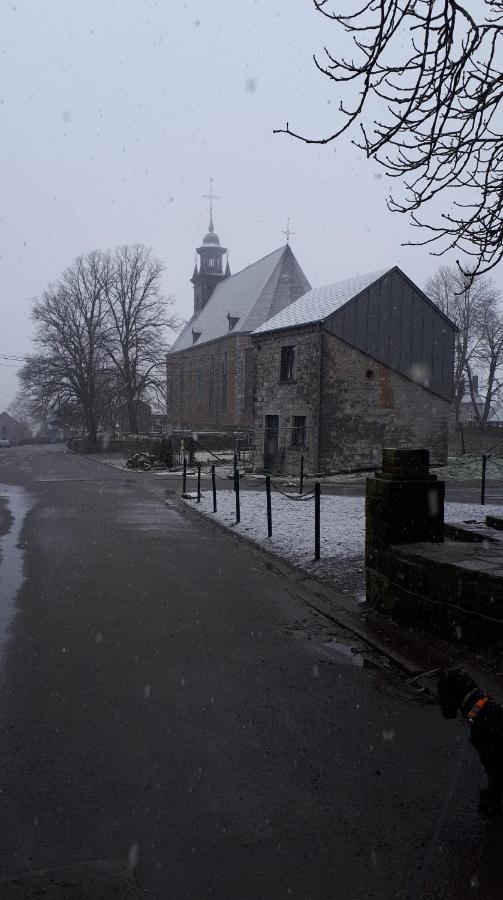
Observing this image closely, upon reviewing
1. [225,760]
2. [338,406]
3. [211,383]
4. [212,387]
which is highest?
[211,383]

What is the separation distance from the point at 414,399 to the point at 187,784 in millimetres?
Answer: 26128

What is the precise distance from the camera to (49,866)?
Answer: 107 inches

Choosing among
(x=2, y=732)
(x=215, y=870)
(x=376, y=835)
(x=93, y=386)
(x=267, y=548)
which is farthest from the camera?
(x=93, y=386)

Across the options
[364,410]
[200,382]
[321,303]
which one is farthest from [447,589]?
[200,382]

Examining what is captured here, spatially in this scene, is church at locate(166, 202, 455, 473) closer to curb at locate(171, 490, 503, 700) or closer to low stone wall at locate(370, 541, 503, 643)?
curb at locate(171, 490, 503, 700)

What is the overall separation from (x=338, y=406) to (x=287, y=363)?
3.38 metres

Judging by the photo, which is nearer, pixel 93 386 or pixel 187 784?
pixel 187 784

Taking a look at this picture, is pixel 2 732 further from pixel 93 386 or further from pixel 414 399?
pixel 93 386

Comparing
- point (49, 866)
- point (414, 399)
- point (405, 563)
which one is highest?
point (414, 399)

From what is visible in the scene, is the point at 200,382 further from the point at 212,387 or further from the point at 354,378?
the point at 354,378

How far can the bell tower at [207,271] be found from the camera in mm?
68688

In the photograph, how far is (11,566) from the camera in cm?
899

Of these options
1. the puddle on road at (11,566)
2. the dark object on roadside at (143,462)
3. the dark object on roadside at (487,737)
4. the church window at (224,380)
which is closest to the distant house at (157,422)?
the church window at (224,380)

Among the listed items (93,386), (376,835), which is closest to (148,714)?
(376,835)
